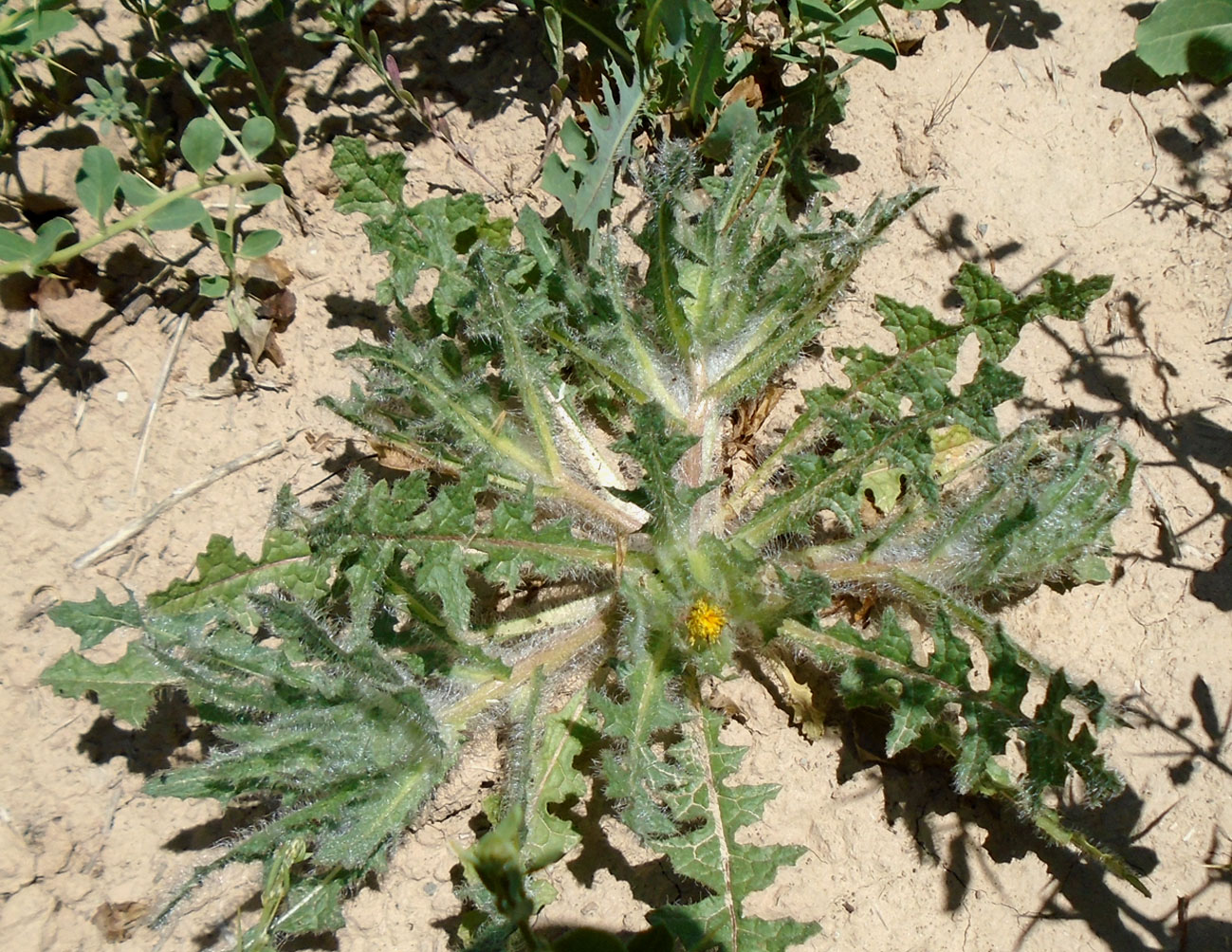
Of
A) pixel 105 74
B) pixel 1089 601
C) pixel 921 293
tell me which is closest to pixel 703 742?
pixel 1089 601

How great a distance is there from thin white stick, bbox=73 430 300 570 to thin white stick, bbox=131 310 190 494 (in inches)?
4.4

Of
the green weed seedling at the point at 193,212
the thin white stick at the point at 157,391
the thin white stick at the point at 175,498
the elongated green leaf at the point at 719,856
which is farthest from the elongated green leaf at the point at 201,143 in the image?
the elongated green leaf at the point at 719,856

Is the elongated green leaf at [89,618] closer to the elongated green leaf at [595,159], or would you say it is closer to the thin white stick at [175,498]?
the thin white stick at [175,498]

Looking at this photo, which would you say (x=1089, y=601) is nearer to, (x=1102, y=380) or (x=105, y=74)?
(x=1102, y=380)

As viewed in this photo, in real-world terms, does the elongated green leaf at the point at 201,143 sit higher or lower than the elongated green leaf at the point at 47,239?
higher

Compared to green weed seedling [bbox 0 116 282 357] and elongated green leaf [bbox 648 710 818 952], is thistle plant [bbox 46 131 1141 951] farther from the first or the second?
green weed seedling [bbox 0 116 282 357]

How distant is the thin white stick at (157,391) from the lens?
3.02 metres

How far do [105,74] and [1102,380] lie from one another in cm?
359

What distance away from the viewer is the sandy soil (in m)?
2.83

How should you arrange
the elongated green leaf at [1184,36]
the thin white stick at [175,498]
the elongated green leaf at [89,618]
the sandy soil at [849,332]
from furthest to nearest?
the elongated green leaf at [1184,36] → the thin white stick at [175,498] → the sandy soil at [849,332] → the elongated green leaf at [89,618]

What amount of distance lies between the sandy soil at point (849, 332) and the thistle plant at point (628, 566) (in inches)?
9.6

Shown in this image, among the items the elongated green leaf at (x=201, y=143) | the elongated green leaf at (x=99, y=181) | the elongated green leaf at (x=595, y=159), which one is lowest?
the elongated green leaf at (x=99, y=181)

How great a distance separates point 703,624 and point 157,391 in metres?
2.01

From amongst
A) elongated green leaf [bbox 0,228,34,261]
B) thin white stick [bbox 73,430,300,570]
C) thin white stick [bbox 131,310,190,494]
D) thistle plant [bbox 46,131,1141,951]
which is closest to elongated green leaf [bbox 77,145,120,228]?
elongated green leaf [bbox 0,228,34,261]
